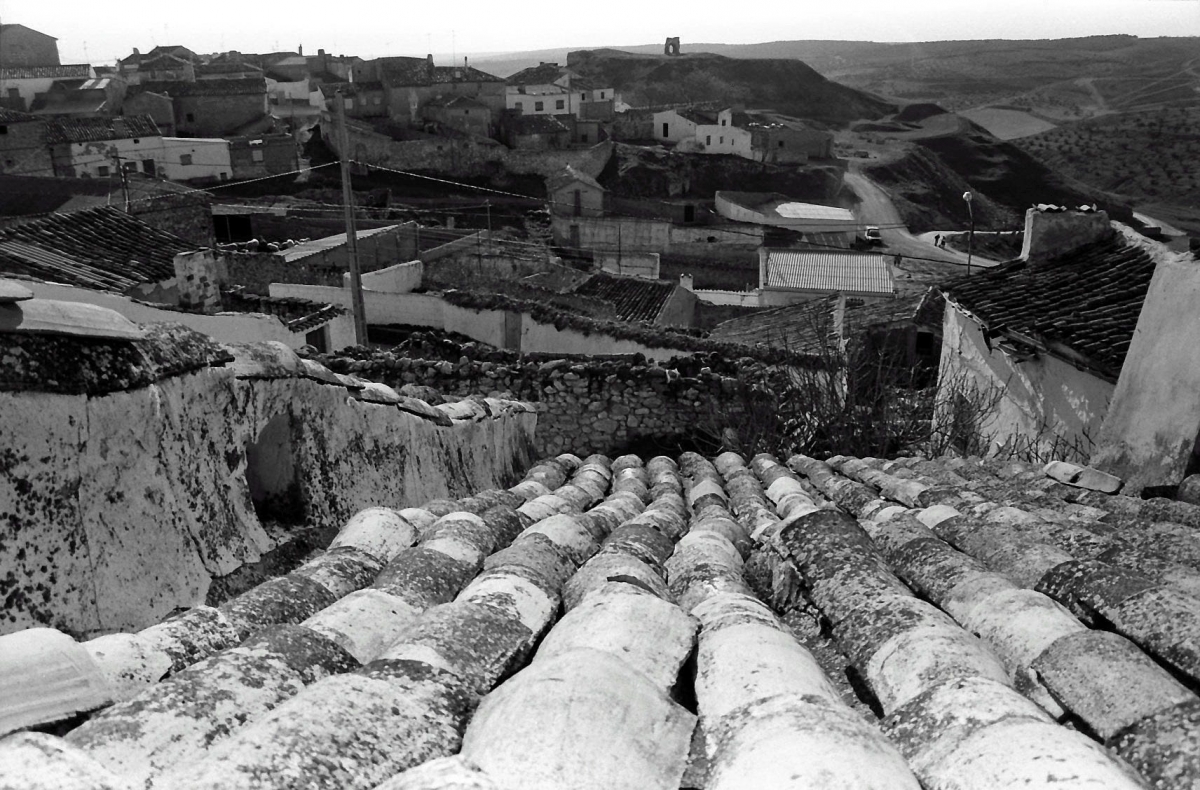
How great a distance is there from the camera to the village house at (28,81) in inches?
2312

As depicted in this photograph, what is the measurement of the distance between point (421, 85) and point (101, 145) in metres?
22.0

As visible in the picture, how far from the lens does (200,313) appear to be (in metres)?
13.1

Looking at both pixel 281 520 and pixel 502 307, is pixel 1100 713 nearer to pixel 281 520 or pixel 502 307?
pixel 281 520

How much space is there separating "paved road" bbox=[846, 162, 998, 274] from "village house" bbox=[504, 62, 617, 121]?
62.0 feet

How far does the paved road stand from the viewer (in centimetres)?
4244

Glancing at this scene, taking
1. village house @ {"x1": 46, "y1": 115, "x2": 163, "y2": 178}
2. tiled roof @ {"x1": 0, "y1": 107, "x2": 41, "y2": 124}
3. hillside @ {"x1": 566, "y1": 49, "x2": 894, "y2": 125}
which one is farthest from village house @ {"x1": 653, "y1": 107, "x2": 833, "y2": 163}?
tiled roof @ {"x1": 0, "y1": 107, "x2": 41, "y2": 124}

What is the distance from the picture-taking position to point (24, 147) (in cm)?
4284

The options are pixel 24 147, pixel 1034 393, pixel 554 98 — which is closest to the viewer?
pixel 1034 393

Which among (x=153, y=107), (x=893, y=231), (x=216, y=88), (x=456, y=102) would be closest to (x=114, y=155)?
(x=153, y=107)

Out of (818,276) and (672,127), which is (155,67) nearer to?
(672,127)

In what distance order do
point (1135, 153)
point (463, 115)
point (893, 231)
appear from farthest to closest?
point (1135, 153) < point (463, 115) < point (893, 231)

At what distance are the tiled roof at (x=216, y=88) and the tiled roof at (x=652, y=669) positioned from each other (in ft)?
199

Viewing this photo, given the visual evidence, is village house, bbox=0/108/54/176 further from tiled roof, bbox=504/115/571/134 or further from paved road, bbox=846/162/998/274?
paved road, bbox=846/162/998/274

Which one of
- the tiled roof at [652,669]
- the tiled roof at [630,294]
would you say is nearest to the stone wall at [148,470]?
the tiled roof at [652,669]
